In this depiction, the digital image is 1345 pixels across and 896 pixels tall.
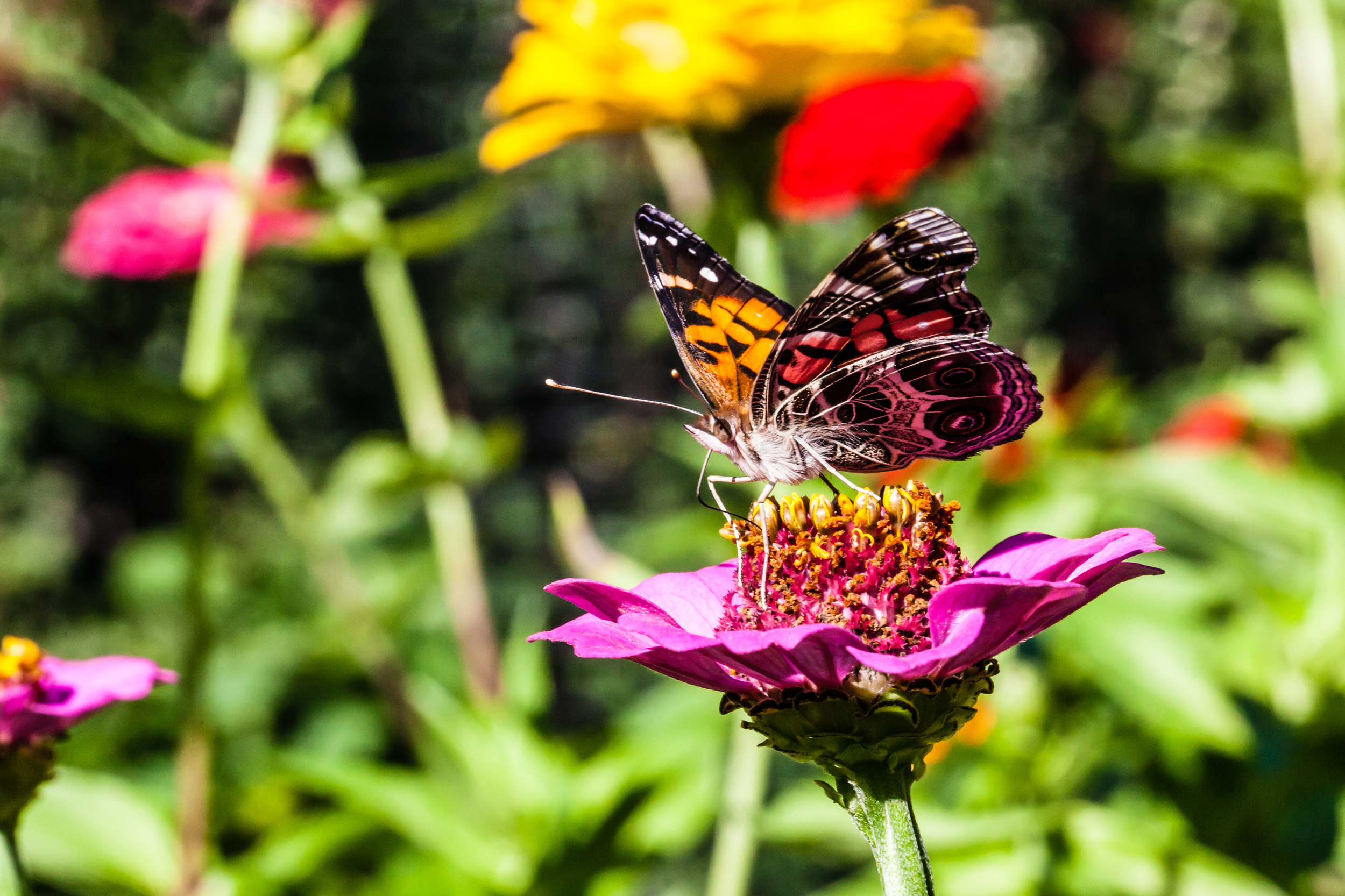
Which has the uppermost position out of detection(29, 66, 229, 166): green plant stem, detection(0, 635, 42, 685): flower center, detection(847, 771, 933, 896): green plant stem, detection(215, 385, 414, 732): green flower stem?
detection(29, 66, 229, 166): green plant stem

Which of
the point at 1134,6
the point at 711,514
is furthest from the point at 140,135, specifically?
the point at 1134,6

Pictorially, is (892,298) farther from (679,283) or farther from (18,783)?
(18,783)

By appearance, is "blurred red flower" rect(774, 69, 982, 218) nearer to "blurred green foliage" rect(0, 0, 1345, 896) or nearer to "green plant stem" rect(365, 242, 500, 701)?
"blurred green foliage" rect(0, 0, 1345, 896)

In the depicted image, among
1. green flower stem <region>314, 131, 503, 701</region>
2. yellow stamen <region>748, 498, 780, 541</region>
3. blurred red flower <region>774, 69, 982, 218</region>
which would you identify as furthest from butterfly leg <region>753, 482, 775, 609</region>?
blurred red flower <region>774, 69, 982, 218</region>

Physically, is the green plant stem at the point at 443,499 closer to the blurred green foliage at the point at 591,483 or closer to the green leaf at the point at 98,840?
the blurred green foliage at the point at 591,483

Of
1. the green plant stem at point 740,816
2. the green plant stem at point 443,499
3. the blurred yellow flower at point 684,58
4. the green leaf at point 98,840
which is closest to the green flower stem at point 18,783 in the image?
the green leaf at point 98,840

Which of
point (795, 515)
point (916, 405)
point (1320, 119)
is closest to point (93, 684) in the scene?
point (795, 515)

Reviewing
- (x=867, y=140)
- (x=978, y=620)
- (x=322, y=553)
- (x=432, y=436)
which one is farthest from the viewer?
(x=867, y=140)
